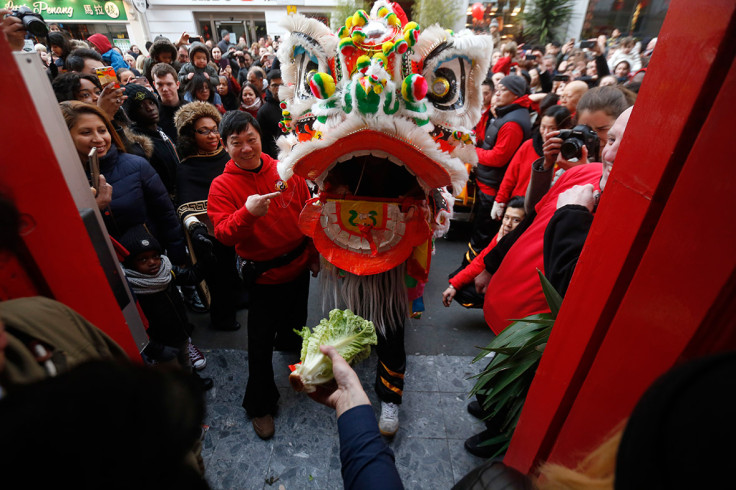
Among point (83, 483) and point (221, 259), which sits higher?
point (83, 483)

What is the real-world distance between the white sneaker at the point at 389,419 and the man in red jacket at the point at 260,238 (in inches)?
26.9

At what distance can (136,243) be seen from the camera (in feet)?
6.90

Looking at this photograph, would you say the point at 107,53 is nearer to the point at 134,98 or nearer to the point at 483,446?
the point at 134,98

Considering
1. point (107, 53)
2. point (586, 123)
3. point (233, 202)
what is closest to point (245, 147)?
point (233, 202)

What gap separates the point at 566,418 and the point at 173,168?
338 cm

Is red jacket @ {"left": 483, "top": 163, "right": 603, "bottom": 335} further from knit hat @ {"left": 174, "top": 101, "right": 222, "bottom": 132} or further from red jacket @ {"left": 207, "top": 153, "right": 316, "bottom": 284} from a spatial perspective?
knit hat @ {"left": 174, "top": 101, "right": 222, "bottom": 132}

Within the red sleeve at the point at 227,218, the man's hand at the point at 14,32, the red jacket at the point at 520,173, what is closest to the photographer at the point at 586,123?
the red jacket at the point at 520,173

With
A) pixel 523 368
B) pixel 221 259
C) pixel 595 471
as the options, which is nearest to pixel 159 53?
pixel 221 259

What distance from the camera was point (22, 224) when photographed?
0.96m

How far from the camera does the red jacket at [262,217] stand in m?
1.97

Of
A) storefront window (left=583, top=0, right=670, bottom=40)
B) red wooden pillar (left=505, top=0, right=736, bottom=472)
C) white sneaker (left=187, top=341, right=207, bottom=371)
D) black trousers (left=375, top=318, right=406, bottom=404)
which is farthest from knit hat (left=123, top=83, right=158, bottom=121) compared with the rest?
storefront window (left=583, top=0, right=670, bottom=40)

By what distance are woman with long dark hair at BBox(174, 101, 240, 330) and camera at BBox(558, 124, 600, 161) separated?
2299 millimetres

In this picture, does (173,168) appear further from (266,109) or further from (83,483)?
(83,483)

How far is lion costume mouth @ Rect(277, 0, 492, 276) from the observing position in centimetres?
148
